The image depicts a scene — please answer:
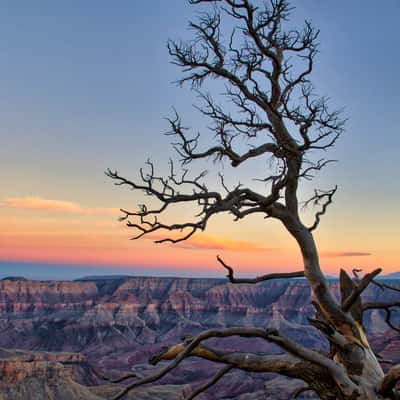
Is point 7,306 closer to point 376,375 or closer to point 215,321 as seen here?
point 215,321

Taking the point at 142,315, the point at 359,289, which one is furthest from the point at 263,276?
the point at 142,315

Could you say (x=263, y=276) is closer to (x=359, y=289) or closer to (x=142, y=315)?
(x=359, y=289)

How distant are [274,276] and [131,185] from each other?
7.14 feet

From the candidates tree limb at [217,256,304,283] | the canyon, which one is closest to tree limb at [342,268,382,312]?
tree limb at [217,256,304,283]

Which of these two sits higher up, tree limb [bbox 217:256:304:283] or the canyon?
tree limb [bbox 217:256:304:283]

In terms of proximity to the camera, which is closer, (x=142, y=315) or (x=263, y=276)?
(x=263, y=276)

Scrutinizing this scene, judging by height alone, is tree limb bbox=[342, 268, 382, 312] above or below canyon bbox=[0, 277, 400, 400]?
above

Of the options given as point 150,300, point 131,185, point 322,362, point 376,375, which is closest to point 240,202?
point 131,185

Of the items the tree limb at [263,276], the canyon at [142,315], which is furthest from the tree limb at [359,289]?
the canyon at [142,315]

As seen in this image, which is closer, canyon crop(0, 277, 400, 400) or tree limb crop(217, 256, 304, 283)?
tree limb crop(217, 256, 304, 283)

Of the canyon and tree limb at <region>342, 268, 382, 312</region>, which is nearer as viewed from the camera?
tree limb at <region>342, 268, 382, 312</region>

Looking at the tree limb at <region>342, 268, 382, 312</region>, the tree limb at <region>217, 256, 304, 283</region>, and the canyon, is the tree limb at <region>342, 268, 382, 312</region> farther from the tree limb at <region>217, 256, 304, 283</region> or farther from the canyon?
the canyon

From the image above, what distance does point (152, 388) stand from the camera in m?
96.1

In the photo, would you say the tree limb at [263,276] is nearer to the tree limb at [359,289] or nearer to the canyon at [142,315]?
the tree limb at [359,289]
